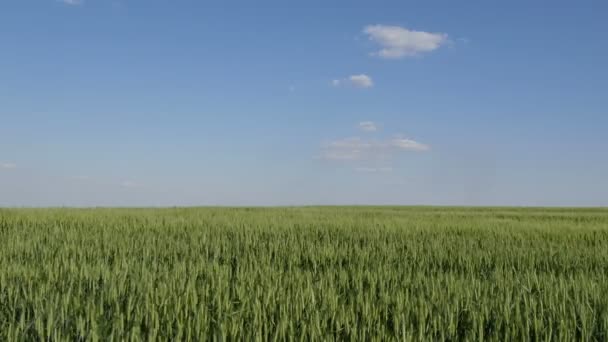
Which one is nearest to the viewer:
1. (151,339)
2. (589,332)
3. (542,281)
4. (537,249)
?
(151,339)

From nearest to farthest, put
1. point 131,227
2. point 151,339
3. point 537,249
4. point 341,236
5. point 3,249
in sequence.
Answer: point 151,339 < point 3,249 < point 537,249 < point 341,236 < point 131,227

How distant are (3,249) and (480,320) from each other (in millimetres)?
5958

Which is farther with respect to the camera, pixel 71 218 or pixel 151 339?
pixel 71 218

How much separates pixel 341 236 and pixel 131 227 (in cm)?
414

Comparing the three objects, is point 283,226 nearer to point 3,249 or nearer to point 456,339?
point 3,249

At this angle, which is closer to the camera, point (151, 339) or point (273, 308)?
point (151, 339)

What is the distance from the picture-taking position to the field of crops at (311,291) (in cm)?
281

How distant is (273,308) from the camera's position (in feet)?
10.2

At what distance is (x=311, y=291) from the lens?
3.40 m

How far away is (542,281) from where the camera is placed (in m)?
4.64

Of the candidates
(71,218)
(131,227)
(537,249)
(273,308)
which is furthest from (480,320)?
(71,218)

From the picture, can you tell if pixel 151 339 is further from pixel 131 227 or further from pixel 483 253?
pixel 131 227

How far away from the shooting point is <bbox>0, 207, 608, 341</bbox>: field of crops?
2812 mm

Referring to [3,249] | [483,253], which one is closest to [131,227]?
[3,249]
